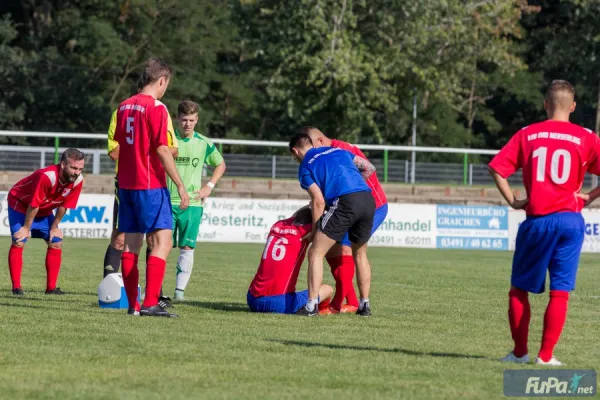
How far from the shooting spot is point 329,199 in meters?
10.2

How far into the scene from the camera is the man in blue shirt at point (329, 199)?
10125mm

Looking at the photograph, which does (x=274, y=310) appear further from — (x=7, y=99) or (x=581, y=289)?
(x=7, y=99)

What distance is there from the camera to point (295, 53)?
129 ft

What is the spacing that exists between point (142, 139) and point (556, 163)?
3.52 metres

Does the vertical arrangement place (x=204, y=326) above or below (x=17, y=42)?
below

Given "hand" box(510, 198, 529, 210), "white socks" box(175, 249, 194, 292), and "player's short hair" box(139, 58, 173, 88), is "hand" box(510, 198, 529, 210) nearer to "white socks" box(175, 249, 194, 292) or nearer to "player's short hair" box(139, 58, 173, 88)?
"player's short hair" box(139, 58, 173, 88)

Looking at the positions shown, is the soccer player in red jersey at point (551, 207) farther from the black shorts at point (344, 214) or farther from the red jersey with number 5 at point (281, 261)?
the red jersey with number 5 at point (281, 261)

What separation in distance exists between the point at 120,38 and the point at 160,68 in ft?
117

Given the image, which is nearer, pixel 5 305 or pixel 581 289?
pixel 5 305

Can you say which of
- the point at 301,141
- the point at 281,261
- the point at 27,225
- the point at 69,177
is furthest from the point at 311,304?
the point at 27,225

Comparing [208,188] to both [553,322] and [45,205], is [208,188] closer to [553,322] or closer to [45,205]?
[45,205]

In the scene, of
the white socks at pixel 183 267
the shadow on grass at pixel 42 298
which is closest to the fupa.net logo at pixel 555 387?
the white socks at pixel 183 267

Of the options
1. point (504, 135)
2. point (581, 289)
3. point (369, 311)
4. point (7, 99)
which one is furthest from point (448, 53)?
point (369, 311)

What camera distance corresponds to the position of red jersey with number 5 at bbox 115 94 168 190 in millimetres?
9414
